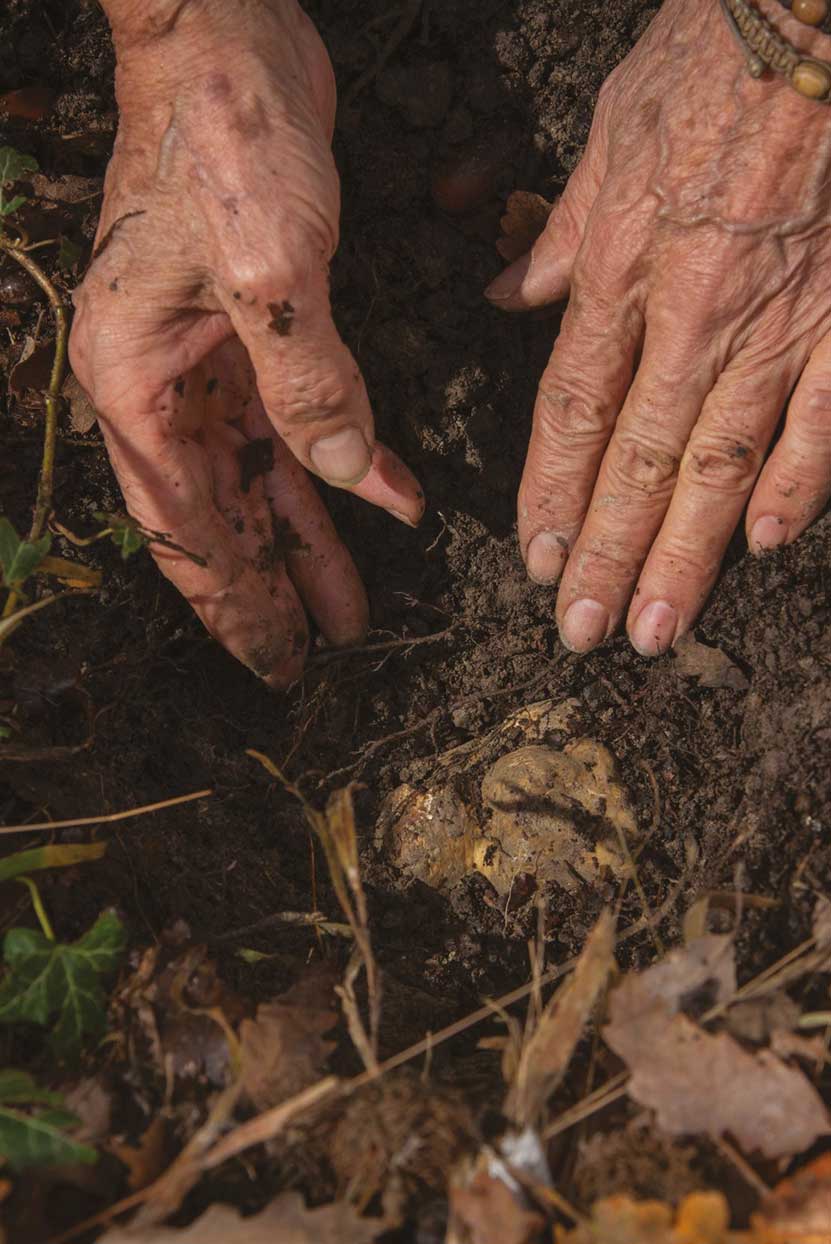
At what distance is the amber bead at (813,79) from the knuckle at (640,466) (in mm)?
804

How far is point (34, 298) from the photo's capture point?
2.65m

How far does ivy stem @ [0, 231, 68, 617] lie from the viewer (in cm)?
202

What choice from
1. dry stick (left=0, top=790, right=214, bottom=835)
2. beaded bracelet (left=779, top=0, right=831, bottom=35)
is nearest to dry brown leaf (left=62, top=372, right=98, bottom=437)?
dry stick (left=0, top=790, right=214, bottom=835)

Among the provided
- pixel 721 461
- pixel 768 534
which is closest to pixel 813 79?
pixel 721 461

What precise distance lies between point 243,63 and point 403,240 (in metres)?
0.74

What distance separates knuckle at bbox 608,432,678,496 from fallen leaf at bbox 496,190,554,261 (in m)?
0.74

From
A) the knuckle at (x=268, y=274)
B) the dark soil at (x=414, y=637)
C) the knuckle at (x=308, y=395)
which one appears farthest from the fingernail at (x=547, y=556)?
the knuckle at (x=268, y=274)

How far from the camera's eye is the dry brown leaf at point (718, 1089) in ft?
4.73

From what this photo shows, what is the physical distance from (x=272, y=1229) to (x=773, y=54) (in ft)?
7.98

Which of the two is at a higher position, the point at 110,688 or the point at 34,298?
the point at 34,298

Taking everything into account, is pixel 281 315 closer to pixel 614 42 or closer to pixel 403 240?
pixel 403 240

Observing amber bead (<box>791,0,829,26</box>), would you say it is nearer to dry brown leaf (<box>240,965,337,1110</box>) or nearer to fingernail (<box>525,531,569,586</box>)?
fingernail (<box>525,531,569,586</box>)

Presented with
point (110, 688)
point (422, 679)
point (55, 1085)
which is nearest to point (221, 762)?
point (110, 688)

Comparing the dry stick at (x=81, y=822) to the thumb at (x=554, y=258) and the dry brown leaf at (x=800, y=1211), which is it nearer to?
the dry brown leaf at (x=800, y=1211)
